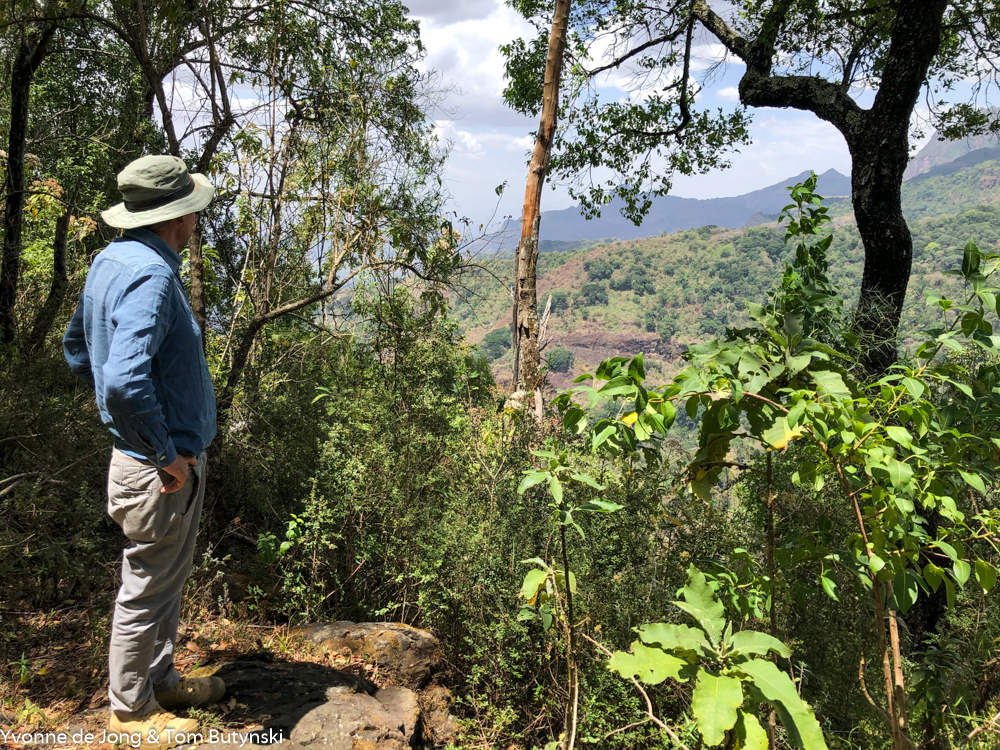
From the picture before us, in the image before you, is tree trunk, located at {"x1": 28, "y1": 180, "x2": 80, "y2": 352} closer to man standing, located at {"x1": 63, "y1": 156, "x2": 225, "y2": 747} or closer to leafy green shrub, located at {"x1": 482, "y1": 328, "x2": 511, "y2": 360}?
man standing, located at {"x1": 63, "y1": 156, "x2": 225, "y2": 747}

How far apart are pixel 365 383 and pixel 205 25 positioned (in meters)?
2.67

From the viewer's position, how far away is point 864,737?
3.71 m

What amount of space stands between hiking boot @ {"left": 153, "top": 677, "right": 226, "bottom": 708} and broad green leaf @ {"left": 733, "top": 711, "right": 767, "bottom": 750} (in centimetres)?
218

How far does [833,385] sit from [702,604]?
0.56m

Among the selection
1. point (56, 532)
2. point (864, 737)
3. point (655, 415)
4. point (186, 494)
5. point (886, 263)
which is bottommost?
point (864, 737)

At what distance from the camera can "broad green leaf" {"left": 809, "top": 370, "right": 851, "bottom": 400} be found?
1312 mm

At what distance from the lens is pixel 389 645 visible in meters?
3.38

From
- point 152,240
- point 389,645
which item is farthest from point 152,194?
point 389,645

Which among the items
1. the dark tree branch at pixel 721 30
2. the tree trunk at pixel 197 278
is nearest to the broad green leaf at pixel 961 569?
the tree trunk at pixel 197 278

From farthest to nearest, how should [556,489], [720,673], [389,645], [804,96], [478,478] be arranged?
[804,96]
[478,478]
[389,645]
[556,489]
[720,673]

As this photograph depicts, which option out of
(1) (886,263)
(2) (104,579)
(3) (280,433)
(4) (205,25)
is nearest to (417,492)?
(3) (280,433)

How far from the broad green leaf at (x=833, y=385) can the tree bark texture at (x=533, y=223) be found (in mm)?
3519

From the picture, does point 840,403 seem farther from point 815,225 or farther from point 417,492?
point 417,492

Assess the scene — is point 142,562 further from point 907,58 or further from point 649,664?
point 907,58
